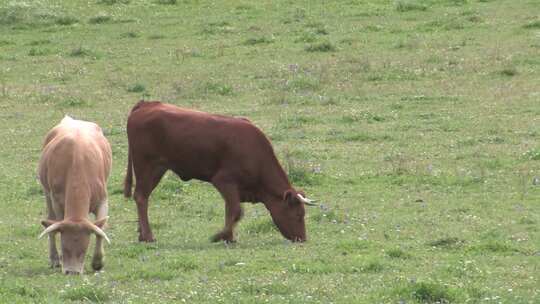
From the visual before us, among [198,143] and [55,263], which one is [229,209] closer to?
[198,143]

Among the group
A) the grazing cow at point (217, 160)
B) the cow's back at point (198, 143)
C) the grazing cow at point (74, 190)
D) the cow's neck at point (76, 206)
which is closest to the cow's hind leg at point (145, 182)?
the grazing cow at point (217, 160)

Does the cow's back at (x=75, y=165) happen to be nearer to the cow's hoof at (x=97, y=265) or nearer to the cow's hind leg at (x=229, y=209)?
the cow's hoof at (x=97, y=265)

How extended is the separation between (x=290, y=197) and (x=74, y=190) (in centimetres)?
287

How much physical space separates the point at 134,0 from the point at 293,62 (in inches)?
349

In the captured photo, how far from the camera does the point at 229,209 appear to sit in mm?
13727

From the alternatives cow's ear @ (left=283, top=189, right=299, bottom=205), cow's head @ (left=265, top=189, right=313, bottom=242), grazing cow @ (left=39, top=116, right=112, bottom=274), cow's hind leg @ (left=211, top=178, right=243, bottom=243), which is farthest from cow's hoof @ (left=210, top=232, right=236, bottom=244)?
grazing cow @ (left=39, top=116, right=112, bottom=274)

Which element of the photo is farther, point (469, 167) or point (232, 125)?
point (469, 167)

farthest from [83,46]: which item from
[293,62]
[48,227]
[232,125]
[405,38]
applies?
[48,227]

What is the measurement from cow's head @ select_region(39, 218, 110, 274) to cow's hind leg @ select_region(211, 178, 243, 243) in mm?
2172

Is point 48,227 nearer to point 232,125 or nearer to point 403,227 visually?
point 232,125

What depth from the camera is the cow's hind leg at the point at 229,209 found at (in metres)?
13.6

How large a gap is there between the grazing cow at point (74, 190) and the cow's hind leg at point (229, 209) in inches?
55.2

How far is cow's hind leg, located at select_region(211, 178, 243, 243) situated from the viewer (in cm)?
1356

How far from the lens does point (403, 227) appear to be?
14266 mm
